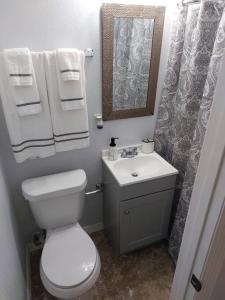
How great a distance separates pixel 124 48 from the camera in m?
1.46

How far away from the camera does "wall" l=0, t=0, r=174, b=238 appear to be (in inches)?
47.3

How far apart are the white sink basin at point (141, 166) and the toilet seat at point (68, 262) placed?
532 millimetres

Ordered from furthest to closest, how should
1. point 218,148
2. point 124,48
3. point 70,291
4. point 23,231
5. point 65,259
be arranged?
point 23,231, point 124,48, point 65,259, point 70,291, point 218,148

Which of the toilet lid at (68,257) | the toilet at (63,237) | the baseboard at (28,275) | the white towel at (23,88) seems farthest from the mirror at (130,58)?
the baseboard at (28,275)

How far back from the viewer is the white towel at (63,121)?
1281 millimetres

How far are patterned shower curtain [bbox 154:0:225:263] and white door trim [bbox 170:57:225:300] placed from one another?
→ 739 millimetres

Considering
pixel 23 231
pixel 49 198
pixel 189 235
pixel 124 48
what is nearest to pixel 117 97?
pixel 124 48

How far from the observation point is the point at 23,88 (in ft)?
4.03

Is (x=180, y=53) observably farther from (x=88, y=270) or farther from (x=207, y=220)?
(x=88, y=270)

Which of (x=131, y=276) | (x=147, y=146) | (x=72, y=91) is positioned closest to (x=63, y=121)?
(x=72, y=91)

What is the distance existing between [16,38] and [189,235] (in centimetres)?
134

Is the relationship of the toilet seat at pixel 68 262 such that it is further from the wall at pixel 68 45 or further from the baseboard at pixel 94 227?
the baseboard at pixel 94 227

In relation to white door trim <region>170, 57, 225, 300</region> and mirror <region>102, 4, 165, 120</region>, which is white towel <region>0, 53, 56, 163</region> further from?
white door trim <region>170, 57, 225, 300</region>

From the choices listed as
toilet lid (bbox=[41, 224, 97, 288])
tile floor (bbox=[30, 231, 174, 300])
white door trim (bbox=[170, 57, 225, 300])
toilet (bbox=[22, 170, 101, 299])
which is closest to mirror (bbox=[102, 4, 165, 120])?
toilet (bbox=[22, 170, 101, 299])
